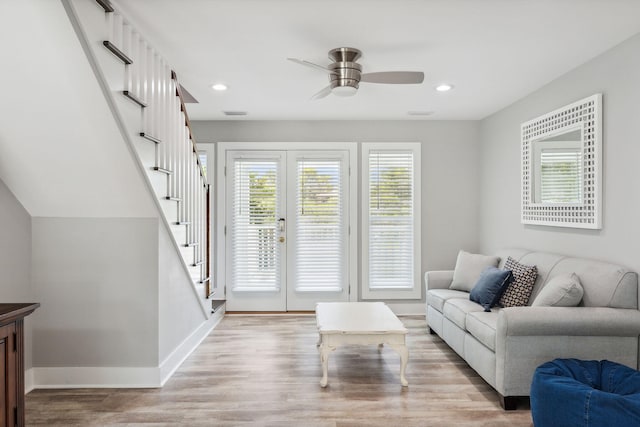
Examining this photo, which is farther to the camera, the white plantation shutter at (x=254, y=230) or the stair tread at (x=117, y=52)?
the white plantation shutter at (x=254, y=230)

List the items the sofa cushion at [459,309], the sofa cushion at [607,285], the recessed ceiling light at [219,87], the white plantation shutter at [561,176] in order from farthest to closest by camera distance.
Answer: the recessed ceiling light at [219,87] → the sofa cushion at [459,309] → the white plantation shutter at [561,176] → the sofa cushion at [607,285]

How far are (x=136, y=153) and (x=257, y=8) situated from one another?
3.82 feet

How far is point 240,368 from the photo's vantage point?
3.41 m

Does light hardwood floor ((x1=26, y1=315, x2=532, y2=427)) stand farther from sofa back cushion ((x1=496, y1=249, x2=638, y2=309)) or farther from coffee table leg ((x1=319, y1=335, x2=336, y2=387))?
sofa back cushion ((x1=496, y1=249, x2=638, y2=309))

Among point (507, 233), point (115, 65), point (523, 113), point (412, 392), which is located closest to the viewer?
point (115, 65)

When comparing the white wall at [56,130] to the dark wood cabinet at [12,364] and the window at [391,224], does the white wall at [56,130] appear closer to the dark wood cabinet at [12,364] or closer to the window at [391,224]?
the dark wood cabinet at [12,364]

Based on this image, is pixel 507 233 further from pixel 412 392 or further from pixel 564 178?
pixel 412 392

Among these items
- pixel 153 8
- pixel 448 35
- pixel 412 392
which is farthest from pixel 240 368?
pixel 448 35

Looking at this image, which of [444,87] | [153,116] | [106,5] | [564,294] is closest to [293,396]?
[564,294]

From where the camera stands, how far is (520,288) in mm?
3373

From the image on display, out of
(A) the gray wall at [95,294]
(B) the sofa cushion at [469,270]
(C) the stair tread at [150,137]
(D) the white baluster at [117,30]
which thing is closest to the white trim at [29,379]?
(A) the gray wall at [95,294]

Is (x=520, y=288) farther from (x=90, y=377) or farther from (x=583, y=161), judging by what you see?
(x=90, y=377)

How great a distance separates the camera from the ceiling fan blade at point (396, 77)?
2834 mm

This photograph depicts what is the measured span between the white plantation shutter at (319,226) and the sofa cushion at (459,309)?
1.71m
